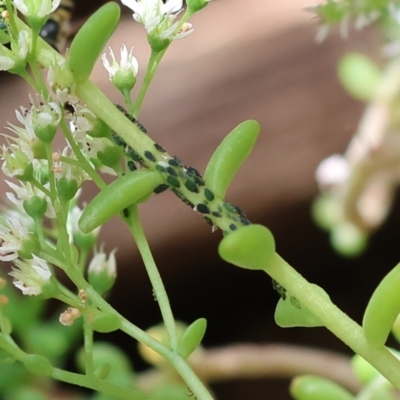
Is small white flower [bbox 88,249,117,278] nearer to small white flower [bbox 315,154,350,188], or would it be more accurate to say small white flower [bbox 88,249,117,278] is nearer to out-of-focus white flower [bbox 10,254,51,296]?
out-of-focus white flower [bbox 10,254,51,296]

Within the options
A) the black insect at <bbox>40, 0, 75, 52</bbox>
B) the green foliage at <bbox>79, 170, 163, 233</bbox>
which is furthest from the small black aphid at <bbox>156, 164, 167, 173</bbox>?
the black insect at <bbox>40, 0, 75, 52</bbox>

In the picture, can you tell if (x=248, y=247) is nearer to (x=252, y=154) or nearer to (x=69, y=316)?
(x=69, y=316)

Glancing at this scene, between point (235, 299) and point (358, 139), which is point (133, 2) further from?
point (235, 299)

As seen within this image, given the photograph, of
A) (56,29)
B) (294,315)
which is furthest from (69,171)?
(56,29)

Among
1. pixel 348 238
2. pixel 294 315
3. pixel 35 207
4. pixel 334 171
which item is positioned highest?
pixel 35 207

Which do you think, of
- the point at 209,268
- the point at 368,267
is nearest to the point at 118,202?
the point at 209,268
